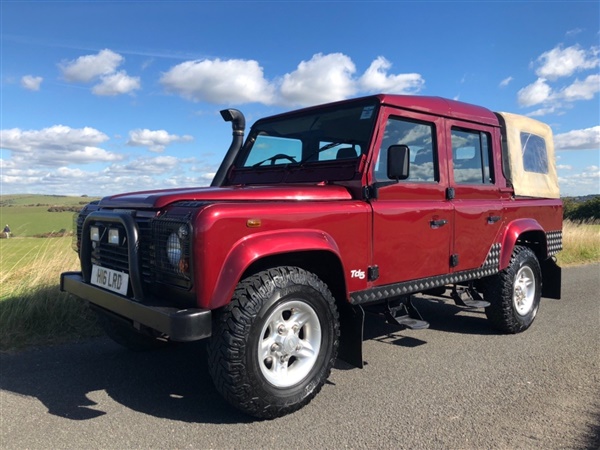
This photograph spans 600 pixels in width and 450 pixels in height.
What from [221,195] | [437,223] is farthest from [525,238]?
[221,195]

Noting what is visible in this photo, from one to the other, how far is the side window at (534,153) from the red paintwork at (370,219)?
23.9 inches

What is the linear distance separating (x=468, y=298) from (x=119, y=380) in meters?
3.42

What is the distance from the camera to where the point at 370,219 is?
347 centimetres

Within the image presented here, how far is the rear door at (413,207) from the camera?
3.61 meters

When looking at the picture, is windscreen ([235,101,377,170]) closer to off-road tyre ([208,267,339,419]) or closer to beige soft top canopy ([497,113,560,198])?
off-road tyre ([208,267,339,419])

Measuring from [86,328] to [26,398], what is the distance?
62.4 inches

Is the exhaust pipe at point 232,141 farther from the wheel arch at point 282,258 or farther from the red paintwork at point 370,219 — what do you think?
the wheel arch at point 282,258

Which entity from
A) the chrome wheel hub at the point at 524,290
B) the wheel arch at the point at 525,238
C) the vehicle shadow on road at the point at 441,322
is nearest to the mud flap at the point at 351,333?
the vehicle shadow on road at the point at 441,322

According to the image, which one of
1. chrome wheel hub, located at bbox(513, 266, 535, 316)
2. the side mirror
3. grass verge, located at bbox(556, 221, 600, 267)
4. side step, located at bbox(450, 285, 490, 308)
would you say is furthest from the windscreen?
grass verge, located at bbox(556, 221, 600, 267)

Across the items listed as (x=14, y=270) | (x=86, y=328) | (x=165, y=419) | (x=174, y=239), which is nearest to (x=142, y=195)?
(x=174, y=239)

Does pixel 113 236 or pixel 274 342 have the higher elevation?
pixel 113 236

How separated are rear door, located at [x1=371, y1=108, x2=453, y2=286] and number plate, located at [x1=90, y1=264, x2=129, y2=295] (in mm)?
1770

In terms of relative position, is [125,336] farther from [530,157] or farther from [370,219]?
[530,157]

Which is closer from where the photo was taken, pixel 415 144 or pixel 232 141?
pixel 415 144
